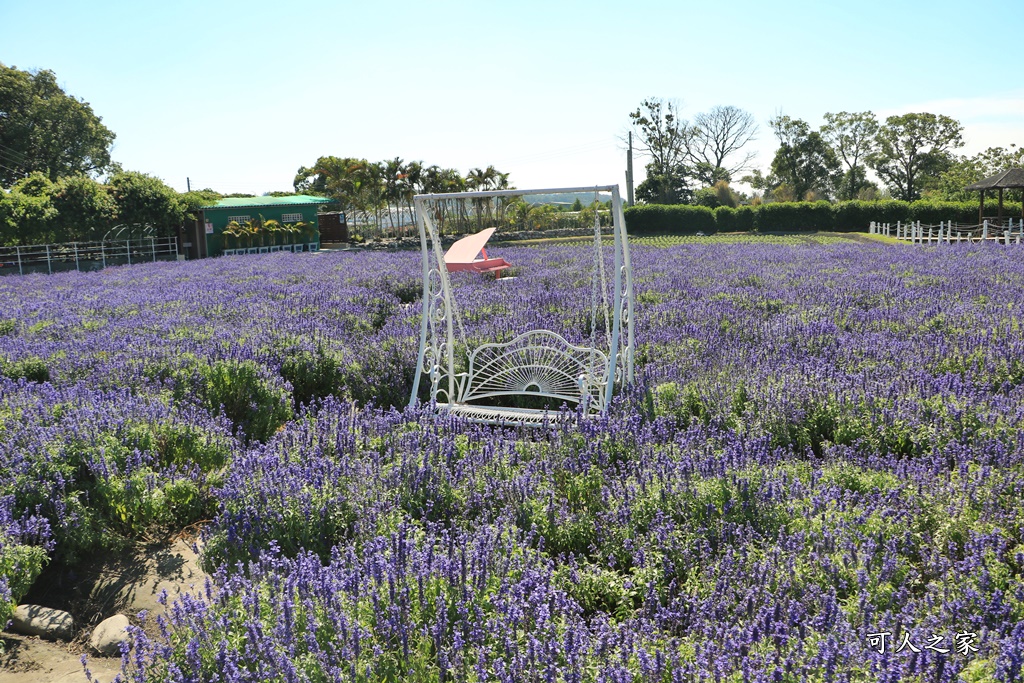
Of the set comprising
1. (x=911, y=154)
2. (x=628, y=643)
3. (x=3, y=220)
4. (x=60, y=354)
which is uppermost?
(x=911, y=154)

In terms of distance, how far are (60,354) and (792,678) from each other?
6.01 meters

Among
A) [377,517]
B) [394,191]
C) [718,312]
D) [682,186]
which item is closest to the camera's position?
[377,517]

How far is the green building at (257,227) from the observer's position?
94.7 ft

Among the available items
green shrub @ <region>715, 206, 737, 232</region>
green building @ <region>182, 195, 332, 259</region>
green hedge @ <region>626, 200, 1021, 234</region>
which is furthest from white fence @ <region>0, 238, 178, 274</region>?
green shrub @ <region>715, 206, 737, 232</region>

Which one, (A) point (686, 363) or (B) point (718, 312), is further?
(B) point (718, 312)

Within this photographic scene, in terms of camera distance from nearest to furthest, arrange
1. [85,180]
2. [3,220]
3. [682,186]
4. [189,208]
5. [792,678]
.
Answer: [792,678], [3,220], [85,180], [189,208], [682,186]

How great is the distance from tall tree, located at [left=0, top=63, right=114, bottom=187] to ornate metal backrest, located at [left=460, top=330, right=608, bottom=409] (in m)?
38.6

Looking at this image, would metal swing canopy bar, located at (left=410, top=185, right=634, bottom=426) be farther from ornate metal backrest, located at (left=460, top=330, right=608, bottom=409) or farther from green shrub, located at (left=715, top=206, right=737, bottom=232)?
green shrub, located at (left=715, top=206, right=737, bottom=232)

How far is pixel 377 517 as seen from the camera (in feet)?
10.8

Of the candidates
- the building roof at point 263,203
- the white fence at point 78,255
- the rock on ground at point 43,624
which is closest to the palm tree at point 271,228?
the building roof at point 263,203

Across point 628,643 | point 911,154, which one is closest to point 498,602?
point 628,643

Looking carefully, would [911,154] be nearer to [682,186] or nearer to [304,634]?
[682,186]

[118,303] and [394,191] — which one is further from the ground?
[394,191]

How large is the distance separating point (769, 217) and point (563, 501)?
40557 mm
